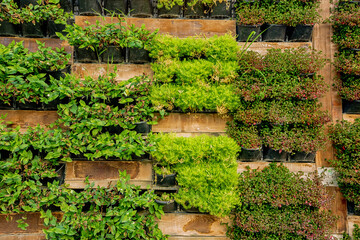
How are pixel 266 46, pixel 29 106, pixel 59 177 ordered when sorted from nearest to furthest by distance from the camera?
pixel 59 177, pixel 29 106, pixel 266 46

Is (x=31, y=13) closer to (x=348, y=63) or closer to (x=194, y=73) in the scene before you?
(x=194, y=73)

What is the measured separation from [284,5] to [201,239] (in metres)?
3.85

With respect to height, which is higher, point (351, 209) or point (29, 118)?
point (29, 118)

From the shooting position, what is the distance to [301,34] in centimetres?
491

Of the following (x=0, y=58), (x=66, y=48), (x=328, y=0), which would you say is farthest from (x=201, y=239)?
(x=328, y=0)

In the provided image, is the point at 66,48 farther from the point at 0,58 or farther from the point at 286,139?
the point at 286,139

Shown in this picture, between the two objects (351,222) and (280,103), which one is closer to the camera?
(280,103)

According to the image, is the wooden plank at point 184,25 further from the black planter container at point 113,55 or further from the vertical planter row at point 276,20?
the black planter container at point 113,55

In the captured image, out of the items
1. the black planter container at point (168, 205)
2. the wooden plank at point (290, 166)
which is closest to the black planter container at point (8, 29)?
the black planter container at point (168, 205)

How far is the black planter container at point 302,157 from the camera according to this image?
184 inches

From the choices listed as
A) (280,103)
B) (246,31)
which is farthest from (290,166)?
(246,31)

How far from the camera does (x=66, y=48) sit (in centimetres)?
480

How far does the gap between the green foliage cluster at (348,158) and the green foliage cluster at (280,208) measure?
38 centimetres

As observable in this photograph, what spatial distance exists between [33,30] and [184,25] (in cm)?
234
